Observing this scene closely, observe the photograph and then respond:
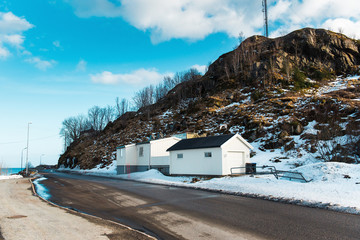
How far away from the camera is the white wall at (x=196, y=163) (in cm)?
2459

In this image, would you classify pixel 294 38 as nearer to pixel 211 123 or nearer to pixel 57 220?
pixel 211 123

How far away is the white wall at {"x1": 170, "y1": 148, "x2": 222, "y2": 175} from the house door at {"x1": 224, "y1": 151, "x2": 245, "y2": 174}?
49.3 inches

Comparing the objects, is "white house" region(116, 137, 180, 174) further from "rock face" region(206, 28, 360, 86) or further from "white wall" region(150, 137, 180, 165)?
"rock face" region(206, 28, 360, 86)

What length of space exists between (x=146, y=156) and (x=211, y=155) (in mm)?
14168

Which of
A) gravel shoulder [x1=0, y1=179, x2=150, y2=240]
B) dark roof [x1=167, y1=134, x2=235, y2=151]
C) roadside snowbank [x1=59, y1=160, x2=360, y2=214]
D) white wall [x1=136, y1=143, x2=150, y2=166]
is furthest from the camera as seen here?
white wall [x1=136, y1=143, x2=150, y2=166]

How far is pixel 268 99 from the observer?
5481 centimetres

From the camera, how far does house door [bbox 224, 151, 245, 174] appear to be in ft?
81.9

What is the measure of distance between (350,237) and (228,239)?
349 centimetres

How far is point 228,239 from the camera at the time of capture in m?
6.63

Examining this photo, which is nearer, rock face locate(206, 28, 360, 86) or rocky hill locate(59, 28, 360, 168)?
rocky hill locate(59, 28, 360, 168)

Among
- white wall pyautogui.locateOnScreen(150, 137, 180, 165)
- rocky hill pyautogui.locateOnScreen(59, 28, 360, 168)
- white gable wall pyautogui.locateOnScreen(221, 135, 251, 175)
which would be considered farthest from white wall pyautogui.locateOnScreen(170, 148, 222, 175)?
rocky hill pyautogui.locateOnScreen(59, 28, 360, 168)

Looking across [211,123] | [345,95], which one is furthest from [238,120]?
[345,95]

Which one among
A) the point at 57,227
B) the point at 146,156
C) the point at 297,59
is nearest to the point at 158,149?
the point at 146,156

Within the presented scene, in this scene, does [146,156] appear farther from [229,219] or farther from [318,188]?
[229,219]
